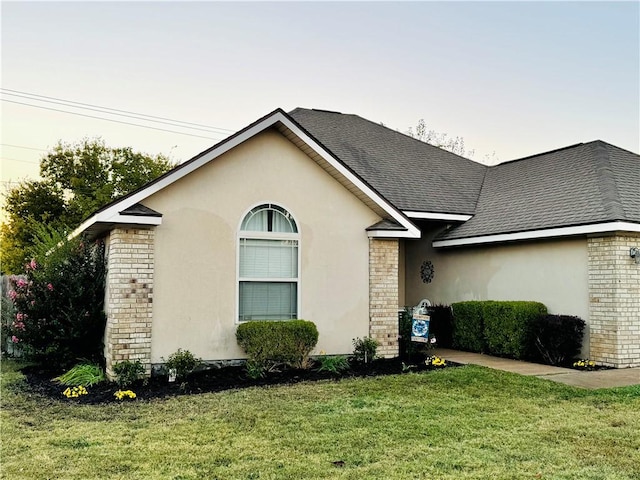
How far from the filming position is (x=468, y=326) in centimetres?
1396

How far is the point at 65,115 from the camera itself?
2889 centimetres

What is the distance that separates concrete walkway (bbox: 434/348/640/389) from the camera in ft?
31.9

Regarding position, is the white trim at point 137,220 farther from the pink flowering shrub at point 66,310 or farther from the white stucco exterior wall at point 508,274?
the white stucco exterior wall at point 508,274

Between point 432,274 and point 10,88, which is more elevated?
point 10,88

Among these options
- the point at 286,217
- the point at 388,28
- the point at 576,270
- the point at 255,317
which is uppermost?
the point at 388,28

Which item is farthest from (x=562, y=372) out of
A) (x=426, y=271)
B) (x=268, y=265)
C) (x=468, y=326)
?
(x=426, y=271)

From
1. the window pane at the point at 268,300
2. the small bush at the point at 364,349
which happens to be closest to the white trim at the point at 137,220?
the window pane at the point at 268,300

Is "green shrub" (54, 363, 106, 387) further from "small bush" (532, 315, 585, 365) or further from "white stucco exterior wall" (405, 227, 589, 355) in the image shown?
"white stucco exterior wall" (405, 227, 589, 355)

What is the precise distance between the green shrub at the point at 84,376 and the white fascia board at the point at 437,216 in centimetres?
781

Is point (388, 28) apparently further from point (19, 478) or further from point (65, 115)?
point (65, 115)

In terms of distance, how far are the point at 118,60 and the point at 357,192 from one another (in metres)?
8.39

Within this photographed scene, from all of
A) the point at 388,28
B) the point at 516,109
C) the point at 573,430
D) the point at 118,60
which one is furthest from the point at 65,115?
the point at 573,430

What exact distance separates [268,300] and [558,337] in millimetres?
5944

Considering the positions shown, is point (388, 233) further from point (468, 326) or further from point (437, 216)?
point (468, 326)
